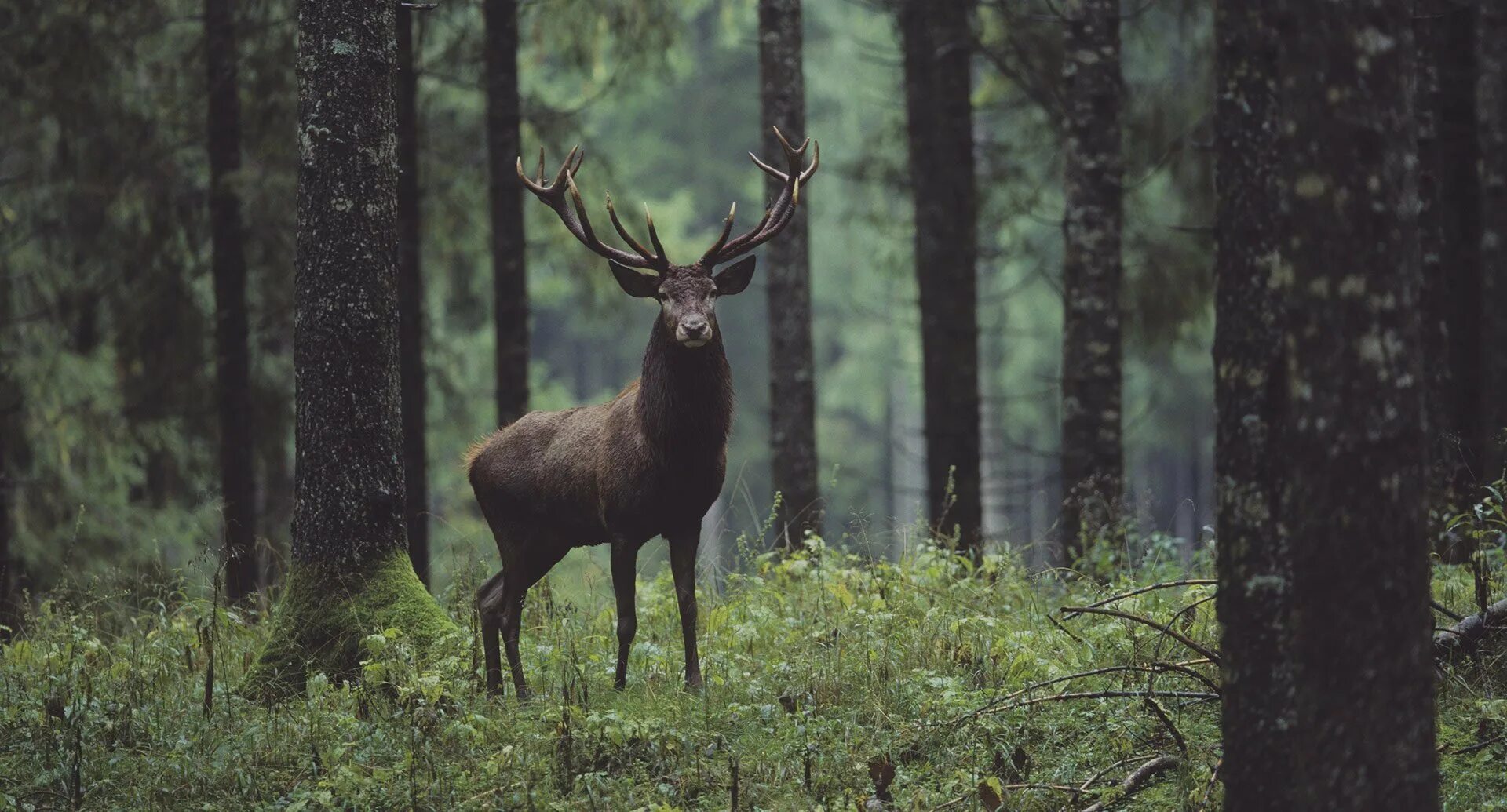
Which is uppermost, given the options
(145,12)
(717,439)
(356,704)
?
(145,12)

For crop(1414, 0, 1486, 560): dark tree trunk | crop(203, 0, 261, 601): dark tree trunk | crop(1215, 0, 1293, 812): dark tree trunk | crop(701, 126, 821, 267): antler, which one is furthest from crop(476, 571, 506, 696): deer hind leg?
crop(1414, 0, 1486, 560): dark tree trunk

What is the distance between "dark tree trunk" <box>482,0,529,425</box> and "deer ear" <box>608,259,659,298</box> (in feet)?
19.3

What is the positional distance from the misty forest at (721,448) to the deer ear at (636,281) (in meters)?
0.04

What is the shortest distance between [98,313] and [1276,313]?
15.0 metres

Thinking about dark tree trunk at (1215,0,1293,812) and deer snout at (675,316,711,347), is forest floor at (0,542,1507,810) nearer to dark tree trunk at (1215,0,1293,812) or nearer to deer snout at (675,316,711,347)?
dark tree trunk at (1215,0,1293,812)

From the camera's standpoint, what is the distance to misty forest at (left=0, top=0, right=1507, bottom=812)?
4031mm

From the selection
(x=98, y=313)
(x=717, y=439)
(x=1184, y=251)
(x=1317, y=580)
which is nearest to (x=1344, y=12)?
(x=1317, y=580)

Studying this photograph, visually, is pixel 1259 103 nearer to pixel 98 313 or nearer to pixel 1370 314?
pixel 1370 314

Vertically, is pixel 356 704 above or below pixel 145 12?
below

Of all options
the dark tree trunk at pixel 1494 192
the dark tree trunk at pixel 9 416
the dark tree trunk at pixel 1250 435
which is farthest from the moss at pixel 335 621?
the dark tree trunk at pixel 9 416

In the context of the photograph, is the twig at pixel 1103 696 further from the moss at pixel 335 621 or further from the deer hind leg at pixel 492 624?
the moss at pixel 335 621

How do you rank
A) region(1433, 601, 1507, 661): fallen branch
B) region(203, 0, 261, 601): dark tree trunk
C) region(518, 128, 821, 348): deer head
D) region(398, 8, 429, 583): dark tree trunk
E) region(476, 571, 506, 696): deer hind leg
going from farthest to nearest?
region(203, 0, 261, 601): dark tree trunk
region(398, 8, 429, 583): dark tree trunk
region(476, 571, 506, 696): deer hind leg
region(518, 128, 821, 348): deer head
region(1433, 601, 1507, 661): fallen branch

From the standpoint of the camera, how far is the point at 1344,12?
387cm

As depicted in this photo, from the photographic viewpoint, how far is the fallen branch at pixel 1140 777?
16.9 feet
